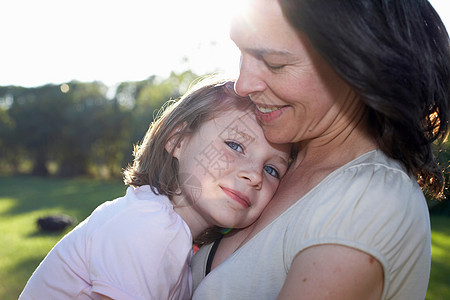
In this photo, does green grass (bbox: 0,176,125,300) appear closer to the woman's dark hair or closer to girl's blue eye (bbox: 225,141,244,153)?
girl's blue eye (bbox: 225,141,244,153)

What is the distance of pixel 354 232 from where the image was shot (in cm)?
126

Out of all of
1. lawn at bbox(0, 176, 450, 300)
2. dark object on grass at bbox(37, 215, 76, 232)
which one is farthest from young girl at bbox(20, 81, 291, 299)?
dark object on grass at bbox(37, 215, 76, 232)

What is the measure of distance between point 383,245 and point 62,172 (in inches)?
1059

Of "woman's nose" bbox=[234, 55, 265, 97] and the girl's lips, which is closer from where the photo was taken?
"woman's nose" bbox=[234, 55, 265, 97]

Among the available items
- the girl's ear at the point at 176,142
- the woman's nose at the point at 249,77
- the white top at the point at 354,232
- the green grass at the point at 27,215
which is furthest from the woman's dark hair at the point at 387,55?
the green grass at the point at 27,215

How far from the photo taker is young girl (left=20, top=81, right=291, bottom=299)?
177 cm

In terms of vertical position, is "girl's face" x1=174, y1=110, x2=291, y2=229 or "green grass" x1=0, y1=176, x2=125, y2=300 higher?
"girl's face" x1=174, y1=110, x2=291, y2=229

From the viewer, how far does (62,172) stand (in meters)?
26.2

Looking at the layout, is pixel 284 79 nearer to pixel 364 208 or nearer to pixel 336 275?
pixel 364 208

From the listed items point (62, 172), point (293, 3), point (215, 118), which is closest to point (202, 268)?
point (215, 118)

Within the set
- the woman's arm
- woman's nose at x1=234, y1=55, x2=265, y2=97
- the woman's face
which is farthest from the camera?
woman's nose at x1=234, y1=55, x2=265, y2=97

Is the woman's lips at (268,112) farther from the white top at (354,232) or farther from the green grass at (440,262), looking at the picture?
the green grass at (440,262)

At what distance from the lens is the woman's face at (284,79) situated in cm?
152

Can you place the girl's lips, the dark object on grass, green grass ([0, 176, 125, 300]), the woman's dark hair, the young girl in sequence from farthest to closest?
the dark object on grass < green grass ([0, 176, 125, 300]) < the girl's lips < the young girl < the woman's dark hair
